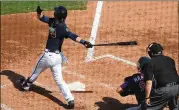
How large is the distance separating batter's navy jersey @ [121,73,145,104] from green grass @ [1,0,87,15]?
7100 mm

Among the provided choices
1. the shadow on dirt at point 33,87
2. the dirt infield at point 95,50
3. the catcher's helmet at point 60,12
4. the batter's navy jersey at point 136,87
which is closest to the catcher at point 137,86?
the batter's navy jersey at point 136,87

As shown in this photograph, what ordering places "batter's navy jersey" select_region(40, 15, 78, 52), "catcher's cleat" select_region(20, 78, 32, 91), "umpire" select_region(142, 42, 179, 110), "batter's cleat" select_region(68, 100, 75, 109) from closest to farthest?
1. "umpire" select_region(142, 42, 179, 110)
2. "batter's navy jersey" select_region(40, 15, 78, 52)
3. "batter's cleat" select_region(68, 100, 75, 109)
4. "catcher's cleat" select_region(20, 78, 32, 91)

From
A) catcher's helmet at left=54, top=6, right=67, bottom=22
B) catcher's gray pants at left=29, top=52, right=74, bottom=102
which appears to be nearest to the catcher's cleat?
catcher's gray pants at left=29, top=52, right=74, bottom=102

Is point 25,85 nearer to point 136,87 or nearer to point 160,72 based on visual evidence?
point 136,87

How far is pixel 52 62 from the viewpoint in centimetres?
950

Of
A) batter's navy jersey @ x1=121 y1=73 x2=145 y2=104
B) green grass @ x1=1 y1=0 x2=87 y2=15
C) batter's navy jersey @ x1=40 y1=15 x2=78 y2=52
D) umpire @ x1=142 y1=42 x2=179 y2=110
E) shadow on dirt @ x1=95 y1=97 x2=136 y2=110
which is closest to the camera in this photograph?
umpire @ x1=142 y1=42 x2=179 y2=110

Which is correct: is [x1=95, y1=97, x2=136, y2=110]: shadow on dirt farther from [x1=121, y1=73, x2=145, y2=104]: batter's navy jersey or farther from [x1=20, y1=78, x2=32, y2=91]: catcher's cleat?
[x1=20, y1=78, x2=32, y2=91]: catcher's cleat

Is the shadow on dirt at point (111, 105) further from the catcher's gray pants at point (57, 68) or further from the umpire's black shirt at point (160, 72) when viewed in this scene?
the umpire's black shirt at point (160, 72)

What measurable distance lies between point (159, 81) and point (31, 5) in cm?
897

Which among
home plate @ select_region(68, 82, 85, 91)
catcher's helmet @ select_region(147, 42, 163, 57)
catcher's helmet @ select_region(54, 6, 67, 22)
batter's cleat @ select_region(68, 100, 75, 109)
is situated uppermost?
catcher's helmet @ select_region(54, 6, 67, 22)

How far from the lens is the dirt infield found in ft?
33.0

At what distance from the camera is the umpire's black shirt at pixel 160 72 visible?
320 inches

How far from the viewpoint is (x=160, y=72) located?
8141mm

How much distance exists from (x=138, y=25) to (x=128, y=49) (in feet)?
6.72
